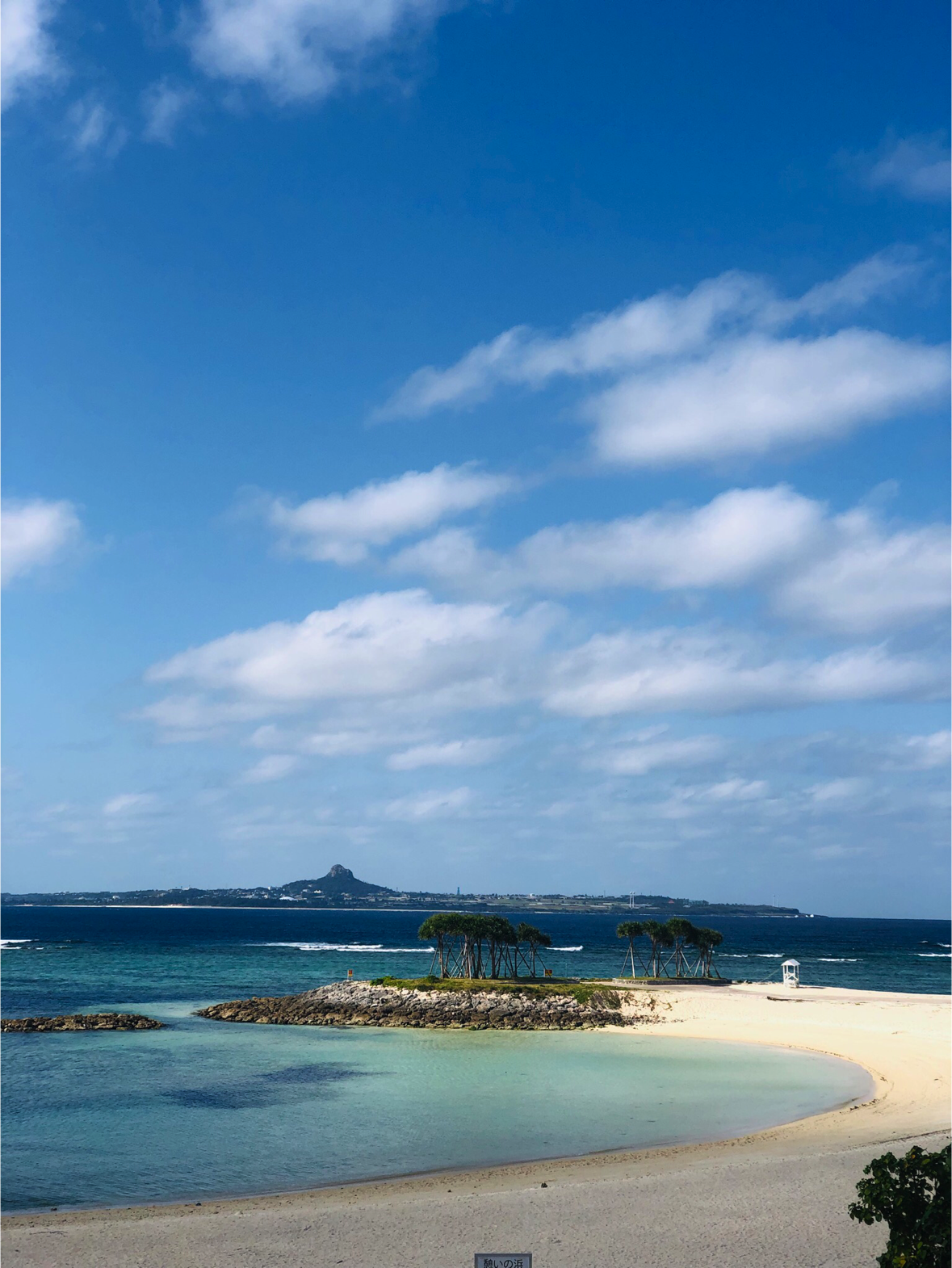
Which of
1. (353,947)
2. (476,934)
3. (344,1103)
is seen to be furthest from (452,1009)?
(353,947)

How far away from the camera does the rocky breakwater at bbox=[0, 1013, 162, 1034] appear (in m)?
51.9

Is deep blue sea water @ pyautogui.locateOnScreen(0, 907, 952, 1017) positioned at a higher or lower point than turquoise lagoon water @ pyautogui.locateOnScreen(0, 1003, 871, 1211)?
lower

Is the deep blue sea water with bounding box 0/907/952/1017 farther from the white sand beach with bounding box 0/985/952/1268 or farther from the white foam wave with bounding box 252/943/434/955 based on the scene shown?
the white sand beach with bounding box 0/985/952/1268

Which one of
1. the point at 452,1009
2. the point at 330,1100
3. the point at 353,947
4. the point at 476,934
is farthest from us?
the point at 353,947

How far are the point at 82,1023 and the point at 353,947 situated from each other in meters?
80.8

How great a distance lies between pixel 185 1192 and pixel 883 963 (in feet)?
337

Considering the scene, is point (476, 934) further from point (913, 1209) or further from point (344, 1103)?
point (913, 1209)

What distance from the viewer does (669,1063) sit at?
3969 cm

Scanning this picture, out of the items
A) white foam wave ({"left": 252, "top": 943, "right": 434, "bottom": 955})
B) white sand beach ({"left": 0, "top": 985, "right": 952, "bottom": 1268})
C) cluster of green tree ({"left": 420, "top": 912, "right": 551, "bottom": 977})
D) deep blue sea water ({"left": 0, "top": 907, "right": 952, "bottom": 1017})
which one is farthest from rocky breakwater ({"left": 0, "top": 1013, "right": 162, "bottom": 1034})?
white foam wave ({"left": 252, "top": 943, "right": 434, "bottom": 955})

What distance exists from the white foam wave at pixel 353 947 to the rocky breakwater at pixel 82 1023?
218ft

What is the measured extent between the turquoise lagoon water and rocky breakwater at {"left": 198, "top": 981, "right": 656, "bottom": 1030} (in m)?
3.70

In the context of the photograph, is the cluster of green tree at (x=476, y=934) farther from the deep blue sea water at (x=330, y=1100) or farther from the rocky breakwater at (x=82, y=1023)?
the rocky breakwater at (x=82, y=1023)

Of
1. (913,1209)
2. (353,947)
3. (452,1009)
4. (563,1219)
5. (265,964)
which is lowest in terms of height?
(353,947)

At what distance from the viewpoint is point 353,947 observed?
131 m
